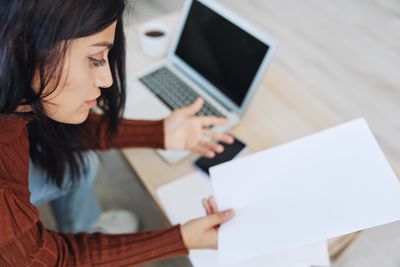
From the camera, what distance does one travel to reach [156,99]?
1.13 metres

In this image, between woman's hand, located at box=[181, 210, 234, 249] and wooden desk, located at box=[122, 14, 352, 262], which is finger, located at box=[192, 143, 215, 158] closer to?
wooden desk, located at box=[122, 14, 352, 262]

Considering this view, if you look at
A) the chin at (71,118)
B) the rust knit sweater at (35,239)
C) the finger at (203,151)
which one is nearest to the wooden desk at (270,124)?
the finger at (203,151)

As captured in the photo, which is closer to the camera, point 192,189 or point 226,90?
point 192,189

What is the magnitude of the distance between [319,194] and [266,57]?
1.31 feet

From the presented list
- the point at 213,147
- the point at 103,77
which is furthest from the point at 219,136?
the point at 103,77

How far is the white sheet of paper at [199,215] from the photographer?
79 cm

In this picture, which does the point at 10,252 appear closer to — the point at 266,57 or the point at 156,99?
the point at 156,99

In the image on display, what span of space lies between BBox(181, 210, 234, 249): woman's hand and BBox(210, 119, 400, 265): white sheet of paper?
2 centimetres

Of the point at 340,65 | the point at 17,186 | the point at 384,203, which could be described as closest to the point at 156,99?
the point at 17,186

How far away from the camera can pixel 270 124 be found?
1.04 m

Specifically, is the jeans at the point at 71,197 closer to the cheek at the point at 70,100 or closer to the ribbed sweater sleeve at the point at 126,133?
the ribbed sweater sleeve at the point at 126,133

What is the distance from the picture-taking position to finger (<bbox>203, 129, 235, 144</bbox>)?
0.96 metres

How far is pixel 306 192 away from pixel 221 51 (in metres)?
0.51

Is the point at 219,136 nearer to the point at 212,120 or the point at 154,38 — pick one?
the point at 212,120
